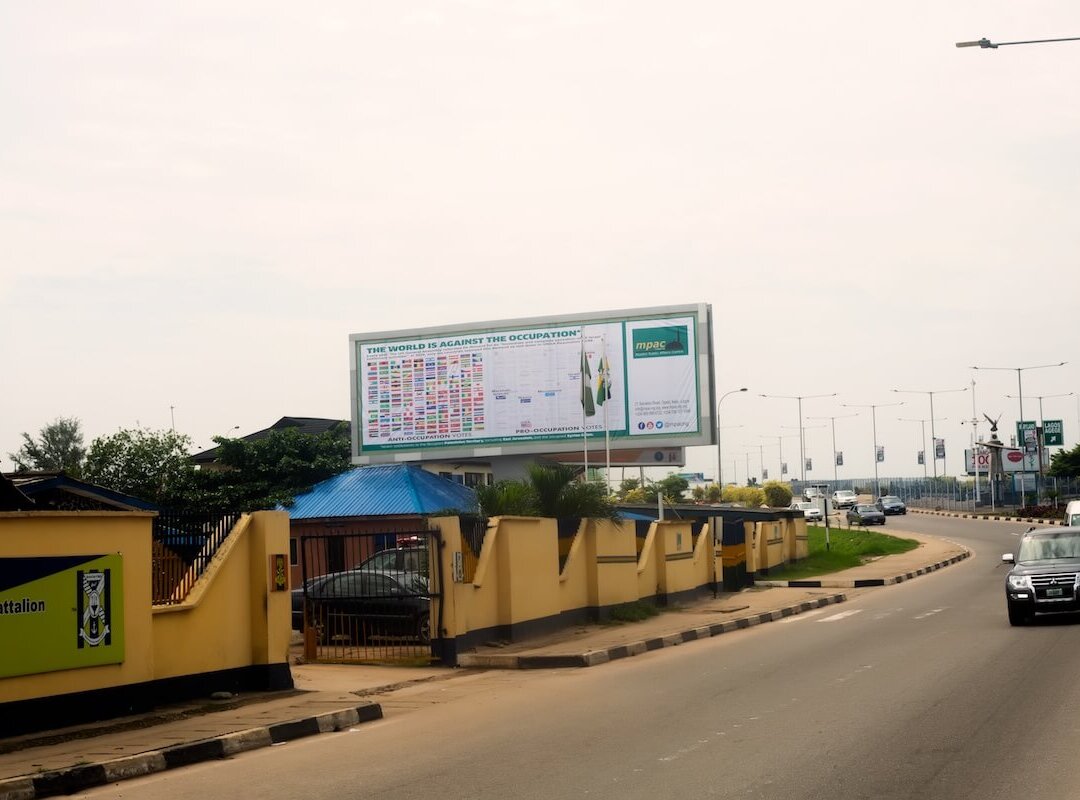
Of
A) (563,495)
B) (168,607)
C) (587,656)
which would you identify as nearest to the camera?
(168,607)

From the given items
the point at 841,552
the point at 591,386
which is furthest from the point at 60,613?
the point at 841,552

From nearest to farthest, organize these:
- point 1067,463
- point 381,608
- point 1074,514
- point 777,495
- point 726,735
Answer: point 726,735 < point 381,608 < point 1074,514 < point 1067,463 < point 777,495

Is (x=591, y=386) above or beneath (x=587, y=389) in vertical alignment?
above

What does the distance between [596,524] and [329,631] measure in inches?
281

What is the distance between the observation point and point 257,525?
1582 cm

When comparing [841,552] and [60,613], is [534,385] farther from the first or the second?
[60,613]

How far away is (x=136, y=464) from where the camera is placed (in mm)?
50969

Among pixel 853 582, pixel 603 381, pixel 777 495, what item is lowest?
pixel 853 582

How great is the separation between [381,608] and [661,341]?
27415 mm

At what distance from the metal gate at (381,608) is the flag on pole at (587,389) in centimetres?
2573

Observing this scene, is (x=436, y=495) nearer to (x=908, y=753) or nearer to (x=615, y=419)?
(x=615, y=419)

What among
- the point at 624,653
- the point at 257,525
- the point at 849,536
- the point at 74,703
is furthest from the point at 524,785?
the point at 849,536

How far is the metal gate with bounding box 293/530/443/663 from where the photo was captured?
19281mm

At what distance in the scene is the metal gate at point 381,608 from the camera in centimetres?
1928
